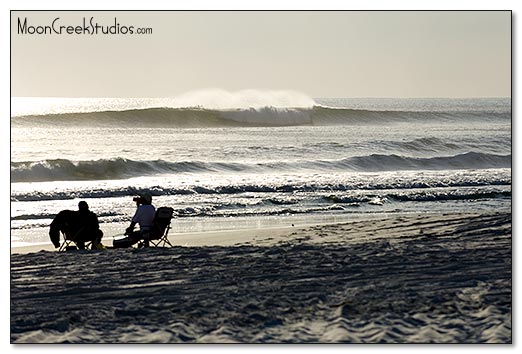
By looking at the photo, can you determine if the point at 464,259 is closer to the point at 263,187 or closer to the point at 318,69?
the point at 318,69

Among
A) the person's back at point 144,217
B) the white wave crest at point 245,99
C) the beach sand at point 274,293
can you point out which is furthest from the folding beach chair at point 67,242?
the white wave crest at point 245,99

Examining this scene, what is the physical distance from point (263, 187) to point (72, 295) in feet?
18.4

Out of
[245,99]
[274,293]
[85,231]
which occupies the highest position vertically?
[245,99]

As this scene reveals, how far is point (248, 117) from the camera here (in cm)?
1072

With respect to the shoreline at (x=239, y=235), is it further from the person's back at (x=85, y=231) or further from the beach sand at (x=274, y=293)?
the beach sand at (x=274, y=293)

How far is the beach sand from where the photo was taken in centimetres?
633

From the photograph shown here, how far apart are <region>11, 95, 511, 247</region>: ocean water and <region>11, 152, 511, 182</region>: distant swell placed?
0.02 metres

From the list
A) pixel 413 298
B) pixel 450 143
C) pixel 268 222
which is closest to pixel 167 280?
pixel 413 298

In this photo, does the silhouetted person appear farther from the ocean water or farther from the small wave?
the small wave

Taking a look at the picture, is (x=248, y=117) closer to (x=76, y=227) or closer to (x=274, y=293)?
(x=76, y=227)

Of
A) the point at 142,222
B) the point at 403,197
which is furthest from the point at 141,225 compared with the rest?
the point at 403,197

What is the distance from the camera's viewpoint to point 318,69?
319 inches

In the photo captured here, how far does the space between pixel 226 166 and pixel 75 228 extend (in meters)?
4.58

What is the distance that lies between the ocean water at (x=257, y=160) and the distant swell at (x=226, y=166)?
0.02 m
